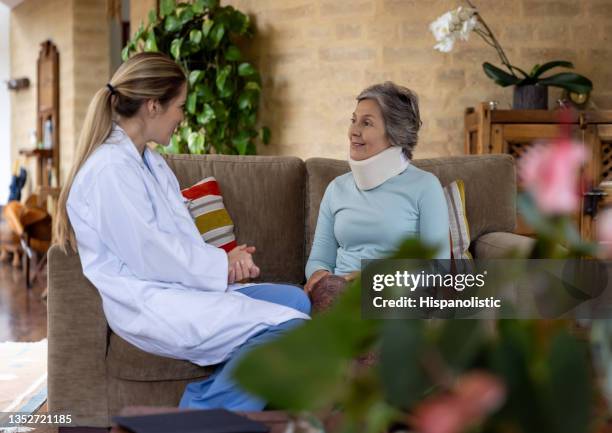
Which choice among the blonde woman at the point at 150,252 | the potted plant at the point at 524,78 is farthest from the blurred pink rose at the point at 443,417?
the potted plant at the point at 524,78

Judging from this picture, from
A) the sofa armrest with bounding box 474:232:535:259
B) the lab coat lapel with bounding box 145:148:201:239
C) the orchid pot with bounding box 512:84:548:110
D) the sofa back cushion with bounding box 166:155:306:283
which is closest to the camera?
the lab coat lapel with bounding box 145:148:201:239

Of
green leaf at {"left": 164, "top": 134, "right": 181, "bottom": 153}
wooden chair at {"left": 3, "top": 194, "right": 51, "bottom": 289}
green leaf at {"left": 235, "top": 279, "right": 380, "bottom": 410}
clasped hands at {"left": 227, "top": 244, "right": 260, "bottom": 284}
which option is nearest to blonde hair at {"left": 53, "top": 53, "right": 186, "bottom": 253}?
clasped hands at {"left": 227, "top": 244, "right": 260, "bottom": 284}

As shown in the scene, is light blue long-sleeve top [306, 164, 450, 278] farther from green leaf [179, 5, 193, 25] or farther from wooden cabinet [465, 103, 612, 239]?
green leaf [179, 5, 193, 25]

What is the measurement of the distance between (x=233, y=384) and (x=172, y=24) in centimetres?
418

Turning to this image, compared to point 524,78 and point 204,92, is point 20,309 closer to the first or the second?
point 204,92

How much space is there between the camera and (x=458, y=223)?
120 inches

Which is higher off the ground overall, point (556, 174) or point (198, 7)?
point (198, 7)

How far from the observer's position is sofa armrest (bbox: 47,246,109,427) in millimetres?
2467

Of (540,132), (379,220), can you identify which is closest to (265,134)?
(540,132)

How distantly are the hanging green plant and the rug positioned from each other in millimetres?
1887

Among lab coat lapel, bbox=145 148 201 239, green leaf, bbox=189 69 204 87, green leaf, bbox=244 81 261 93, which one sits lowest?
lab coat lapel, bbox=145 148 201 239

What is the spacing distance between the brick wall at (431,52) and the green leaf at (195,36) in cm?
67

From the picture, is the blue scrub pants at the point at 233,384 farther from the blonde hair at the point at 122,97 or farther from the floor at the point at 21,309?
the floor at the point at 21,309

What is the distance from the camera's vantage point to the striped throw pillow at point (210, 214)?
300 centimetres
